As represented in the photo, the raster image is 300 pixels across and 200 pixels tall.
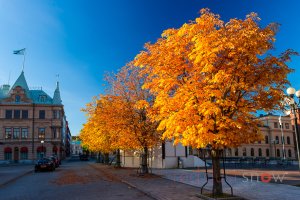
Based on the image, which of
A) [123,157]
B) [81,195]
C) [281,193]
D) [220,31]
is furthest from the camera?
[123,157]

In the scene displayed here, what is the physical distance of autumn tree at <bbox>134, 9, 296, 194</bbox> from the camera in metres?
10.8

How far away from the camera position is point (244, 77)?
1160cm

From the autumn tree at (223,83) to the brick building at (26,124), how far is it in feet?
208

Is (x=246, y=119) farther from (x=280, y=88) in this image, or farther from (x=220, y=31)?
(x=220, y=31)

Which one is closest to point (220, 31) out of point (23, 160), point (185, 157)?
point (185, 157)

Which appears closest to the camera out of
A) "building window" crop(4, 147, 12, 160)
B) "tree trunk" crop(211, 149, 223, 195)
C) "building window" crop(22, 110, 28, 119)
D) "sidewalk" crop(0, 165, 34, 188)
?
"tree trunk" crop(211, 149, 223, 195)

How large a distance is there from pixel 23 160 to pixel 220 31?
6749cm

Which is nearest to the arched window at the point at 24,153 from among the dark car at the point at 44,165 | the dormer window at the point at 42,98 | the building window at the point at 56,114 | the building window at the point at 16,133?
the building window at the point at 16,133

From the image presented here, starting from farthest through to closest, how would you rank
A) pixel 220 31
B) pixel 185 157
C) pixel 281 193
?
pixel 185 157, pixel 281 193, pixel 220 31

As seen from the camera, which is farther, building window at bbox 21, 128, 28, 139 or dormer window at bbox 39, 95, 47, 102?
dormer window at bbox 39, 95, 47, 102

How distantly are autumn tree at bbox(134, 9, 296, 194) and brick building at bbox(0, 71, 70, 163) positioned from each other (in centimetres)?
6339

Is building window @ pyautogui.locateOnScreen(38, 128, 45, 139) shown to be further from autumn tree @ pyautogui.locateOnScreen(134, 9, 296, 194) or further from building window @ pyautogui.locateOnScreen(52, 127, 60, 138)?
autumn tree @ pyautogui.locateOnScreen(134, 9, 296, 194)

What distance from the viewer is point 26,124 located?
2798 inches

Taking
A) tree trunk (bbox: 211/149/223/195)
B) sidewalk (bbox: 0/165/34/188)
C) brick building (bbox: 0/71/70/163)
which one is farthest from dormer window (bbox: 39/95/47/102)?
tree trunk (bbox: 211/149/223/195)
